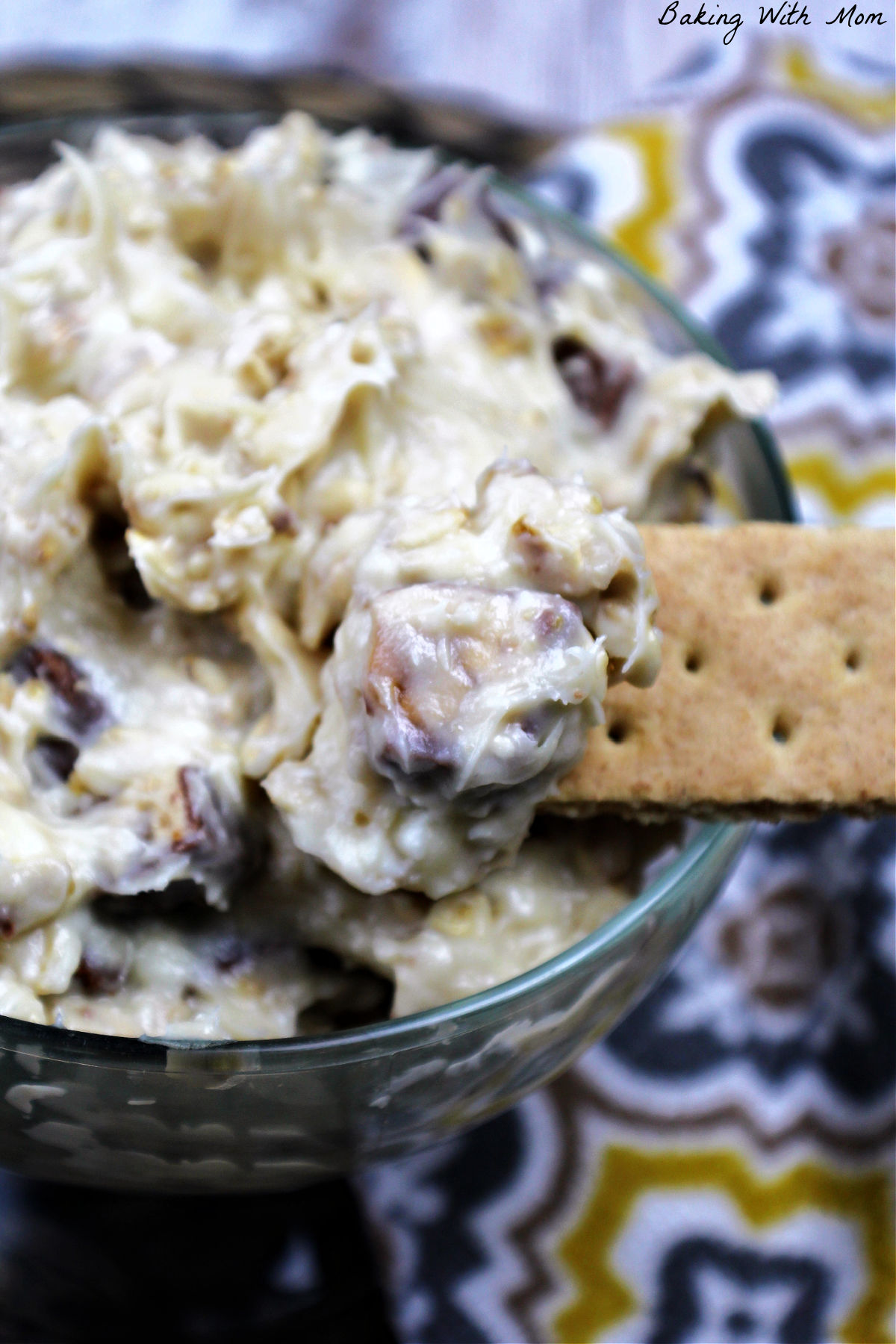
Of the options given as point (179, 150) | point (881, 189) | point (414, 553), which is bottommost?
point (414, 553)

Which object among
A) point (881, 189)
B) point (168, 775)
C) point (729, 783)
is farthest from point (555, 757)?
point (881, 189)

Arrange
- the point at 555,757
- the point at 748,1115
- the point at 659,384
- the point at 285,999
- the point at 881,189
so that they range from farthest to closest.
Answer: the point at 881,189 < the point at 748,1115 < the point at 659,384 < the point at 285,999 < the point at 555,757

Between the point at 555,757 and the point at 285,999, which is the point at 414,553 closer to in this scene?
the point at 555,757

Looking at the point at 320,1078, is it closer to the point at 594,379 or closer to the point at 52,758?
the point at 52,758

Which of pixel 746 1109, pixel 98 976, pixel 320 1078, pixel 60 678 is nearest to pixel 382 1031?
pixel 320 1078

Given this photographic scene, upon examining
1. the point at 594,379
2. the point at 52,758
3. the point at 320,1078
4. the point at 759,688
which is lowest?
the point at 320,1078

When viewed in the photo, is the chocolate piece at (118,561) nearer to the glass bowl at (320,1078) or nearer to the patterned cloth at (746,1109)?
the glass bowl at (320,1078)

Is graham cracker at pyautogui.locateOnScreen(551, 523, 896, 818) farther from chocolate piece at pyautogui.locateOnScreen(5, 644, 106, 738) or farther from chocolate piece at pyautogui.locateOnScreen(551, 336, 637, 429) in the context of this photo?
chocolate piece at pyautogui.locateOnScreen(5, 644, 106, 738)
